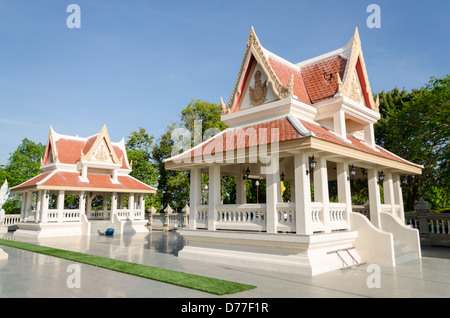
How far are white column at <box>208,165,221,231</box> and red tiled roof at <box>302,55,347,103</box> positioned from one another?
424 cm

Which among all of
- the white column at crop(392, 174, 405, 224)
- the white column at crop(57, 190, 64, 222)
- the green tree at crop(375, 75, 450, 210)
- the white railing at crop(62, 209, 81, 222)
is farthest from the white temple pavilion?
the white railing at crop(62, 209, 81, 222)

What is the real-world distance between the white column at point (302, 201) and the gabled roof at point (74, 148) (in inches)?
768

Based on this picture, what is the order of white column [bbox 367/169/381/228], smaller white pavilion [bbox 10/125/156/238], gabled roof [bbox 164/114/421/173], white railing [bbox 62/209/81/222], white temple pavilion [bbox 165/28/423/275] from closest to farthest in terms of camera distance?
white temple pavilion [bbox 165/28/423/275], gabled roof [bbox 164/114/421/173], white column [bbox 367/169/381/228], smaller white pavilion [bbox 10/125/156/238], white railing [bbox 62/209/81/222]

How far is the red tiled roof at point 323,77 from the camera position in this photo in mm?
10883

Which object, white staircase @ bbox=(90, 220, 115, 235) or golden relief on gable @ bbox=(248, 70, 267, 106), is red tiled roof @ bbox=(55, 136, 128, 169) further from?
golden relief on gable @ bbox=(248, 70, 267, 106)

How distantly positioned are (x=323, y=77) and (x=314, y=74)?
0.46m

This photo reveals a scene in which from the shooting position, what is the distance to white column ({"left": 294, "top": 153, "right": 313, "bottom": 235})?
8.05 meters

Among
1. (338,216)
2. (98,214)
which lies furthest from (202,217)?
(98,214)

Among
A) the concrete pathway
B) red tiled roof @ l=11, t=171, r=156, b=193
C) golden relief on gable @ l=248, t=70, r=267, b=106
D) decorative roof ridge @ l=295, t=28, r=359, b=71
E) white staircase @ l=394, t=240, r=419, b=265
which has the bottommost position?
the concrete pathway

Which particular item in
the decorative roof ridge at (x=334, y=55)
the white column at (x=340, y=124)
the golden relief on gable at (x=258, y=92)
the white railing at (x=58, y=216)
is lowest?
the white railing at (x=58, y=216)

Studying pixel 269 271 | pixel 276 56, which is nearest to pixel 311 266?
pixel 269 271

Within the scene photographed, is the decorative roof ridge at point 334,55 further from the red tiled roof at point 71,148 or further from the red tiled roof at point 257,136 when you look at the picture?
the red tiled roof at point 71,148

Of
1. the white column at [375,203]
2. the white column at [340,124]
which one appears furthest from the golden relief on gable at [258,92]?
the white column at [375,203]

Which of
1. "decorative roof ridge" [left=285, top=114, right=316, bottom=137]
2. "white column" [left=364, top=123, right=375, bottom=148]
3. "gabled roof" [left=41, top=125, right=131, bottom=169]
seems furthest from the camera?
"gabled roof" [left=41, top=125, right=131, bottom=169]
